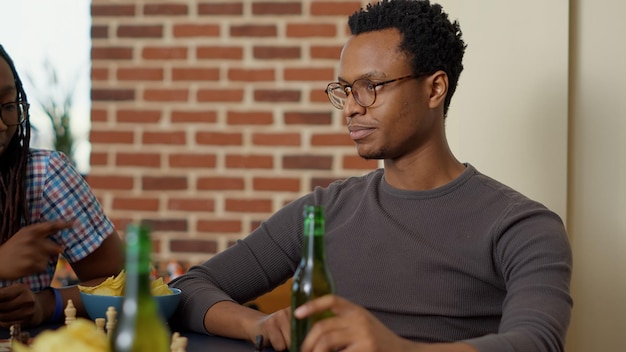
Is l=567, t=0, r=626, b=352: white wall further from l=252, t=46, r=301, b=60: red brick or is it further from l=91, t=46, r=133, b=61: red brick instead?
l=91, t=46, r=133, b=61: red brick

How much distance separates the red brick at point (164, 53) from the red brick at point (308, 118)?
1.33 feet

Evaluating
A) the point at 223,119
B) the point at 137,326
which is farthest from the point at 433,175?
the point at 223,119

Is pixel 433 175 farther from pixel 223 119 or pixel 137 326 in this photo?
pixel 223 119

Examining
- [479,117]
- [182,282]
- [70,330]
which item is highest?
[479,117]

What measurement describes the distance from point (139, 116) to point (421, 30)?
4.45 ft

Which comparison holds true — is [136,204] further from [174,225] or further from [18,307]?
[18,307]

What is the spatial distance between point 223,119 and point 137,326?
196 centimetres

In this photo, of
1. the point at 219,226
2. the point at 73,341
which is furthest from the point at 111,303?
the point at 219,226

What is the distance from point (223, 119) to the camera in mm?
2701

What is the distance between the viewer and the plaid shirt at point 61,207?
1.88 m

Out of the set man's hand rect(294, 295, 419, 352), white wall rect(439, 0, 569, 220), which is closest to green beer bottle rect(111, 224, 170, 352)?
man's hand rect(294, 295, 419, 352)

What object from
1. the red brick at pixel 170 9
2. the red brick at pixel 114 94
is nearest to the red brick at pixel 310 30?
the red brick at pixel 170 9

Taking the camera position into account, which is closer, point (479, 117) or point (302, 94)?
point (479, 117)

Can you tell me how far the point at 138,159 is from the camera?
274cm
